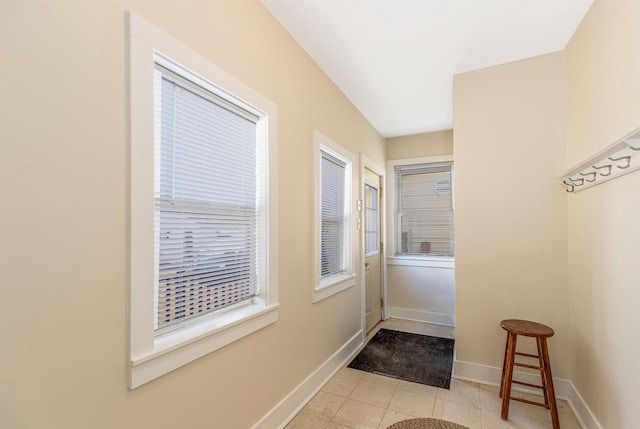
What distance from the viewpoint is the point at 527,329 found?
2180 millimetres

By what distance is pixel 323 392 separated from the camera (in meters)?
2.51

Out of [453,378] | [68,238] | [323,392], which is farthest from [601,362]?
[68,238]

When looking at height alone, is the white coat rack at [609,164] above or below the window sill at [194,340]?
above

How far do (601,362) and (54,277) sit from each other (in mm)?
2834

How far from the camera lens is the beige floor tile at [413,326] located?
4.00 metres

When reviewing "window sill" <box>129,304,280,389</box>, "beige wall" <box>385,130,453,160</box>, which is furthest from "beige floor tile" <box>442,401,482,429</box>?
"beige wall" <box>385,130,453,160</box>

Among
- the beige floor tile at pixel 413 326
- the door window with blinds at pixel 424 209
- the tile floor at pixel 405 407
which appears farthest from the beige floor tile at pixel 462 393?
the door window with blinds at pixel 424 209

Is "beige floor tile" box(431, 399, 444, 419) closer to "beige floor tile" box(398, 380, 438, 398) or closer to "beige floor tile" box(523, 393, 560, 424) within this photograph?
"beige floor tile" box(398, 380, 438, 398)

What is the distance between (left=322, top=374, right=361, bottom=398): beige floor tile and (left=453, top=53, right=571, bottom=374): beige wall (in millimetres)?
1009

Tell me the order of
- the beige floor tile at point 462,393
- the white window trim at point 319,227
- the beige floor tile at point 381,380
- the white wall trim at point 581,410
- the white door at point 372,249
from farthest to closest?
the white door at point 372,249
the beige floor tile at point 381,380
the white window trim at point 319,227
the beige floor tile at point 462,393
the white wall trim at point 581,410

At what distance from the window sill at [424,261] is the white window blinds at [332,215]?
161cm

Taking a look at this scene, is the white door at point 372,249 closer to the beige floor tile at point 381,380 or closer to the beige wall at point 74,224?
the beige floor tile at point 381,380

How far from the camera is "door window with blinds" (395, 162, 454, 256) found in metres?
4.38

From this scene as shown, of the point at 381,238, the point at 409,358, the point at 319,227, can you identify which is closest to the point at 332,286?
the point at 319,227
